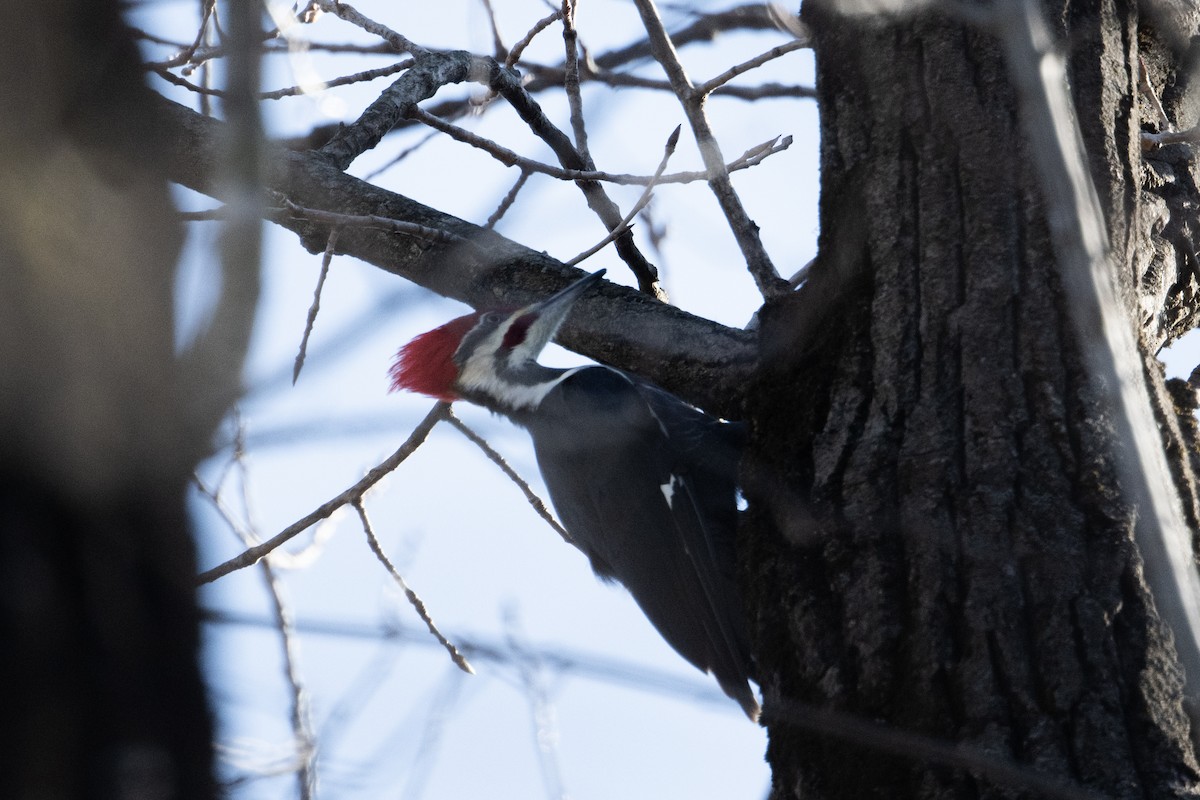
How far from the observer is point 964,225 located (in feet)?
7.33

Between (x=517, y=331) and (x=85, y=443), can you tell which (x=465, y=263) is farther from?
(x=85, y=443)

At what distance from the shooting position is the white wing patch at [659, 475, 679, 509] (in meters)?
3.62

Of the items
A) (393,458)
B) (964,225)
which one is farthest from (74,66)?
(393,458)

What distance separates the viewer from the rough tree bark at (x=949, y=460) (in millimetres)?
1837

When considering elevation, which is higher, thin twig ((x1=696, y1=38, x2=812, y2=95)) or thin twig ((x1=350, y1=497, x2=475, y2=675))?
thin twig ((x1=696, y1=38, x2=812, y2=95))

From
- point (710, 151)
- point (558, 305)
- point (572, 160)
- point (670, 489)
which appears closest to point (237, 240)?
point (710, 151)

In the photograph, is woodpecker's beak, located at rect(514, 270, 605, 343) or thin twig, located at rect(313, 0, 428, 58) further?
thin twig, located at rect(313, 0, 428, 58)

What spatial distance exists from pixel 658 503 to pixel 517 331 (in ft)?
2.76

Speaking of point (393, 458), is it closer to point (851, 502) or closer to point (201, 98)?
point (201, 98)

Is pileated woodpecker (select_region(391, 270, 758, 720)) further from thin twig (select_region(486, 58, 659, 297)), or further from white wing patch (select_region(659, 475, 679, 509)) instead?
thin twig (select_region(486, 58, 659, 297))

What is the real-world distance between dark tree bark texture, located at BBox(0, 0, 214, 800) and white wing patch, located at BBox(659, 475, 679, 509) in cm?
245

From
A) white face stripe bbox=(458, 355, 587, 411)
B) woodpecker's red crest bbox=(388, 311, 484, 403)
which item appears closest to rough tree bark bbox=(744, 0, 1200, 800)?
white face stripe bbox=(458, 355, 587, 411)

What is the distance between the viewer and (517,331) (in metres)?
4.12

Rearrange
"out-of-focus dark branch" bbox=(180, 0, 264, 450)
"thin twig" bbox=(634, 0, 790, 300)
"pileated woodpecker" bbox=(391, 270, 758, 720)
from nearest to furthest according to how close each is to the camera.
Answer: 1. "out-of-focus dark branch" bbox=(180, 0, 264, 450)
2. "thin twig" bbox=(634, 0, 790, 300)
3. "pileated woodpecker" bbox=(391, 270, 758, 720)
